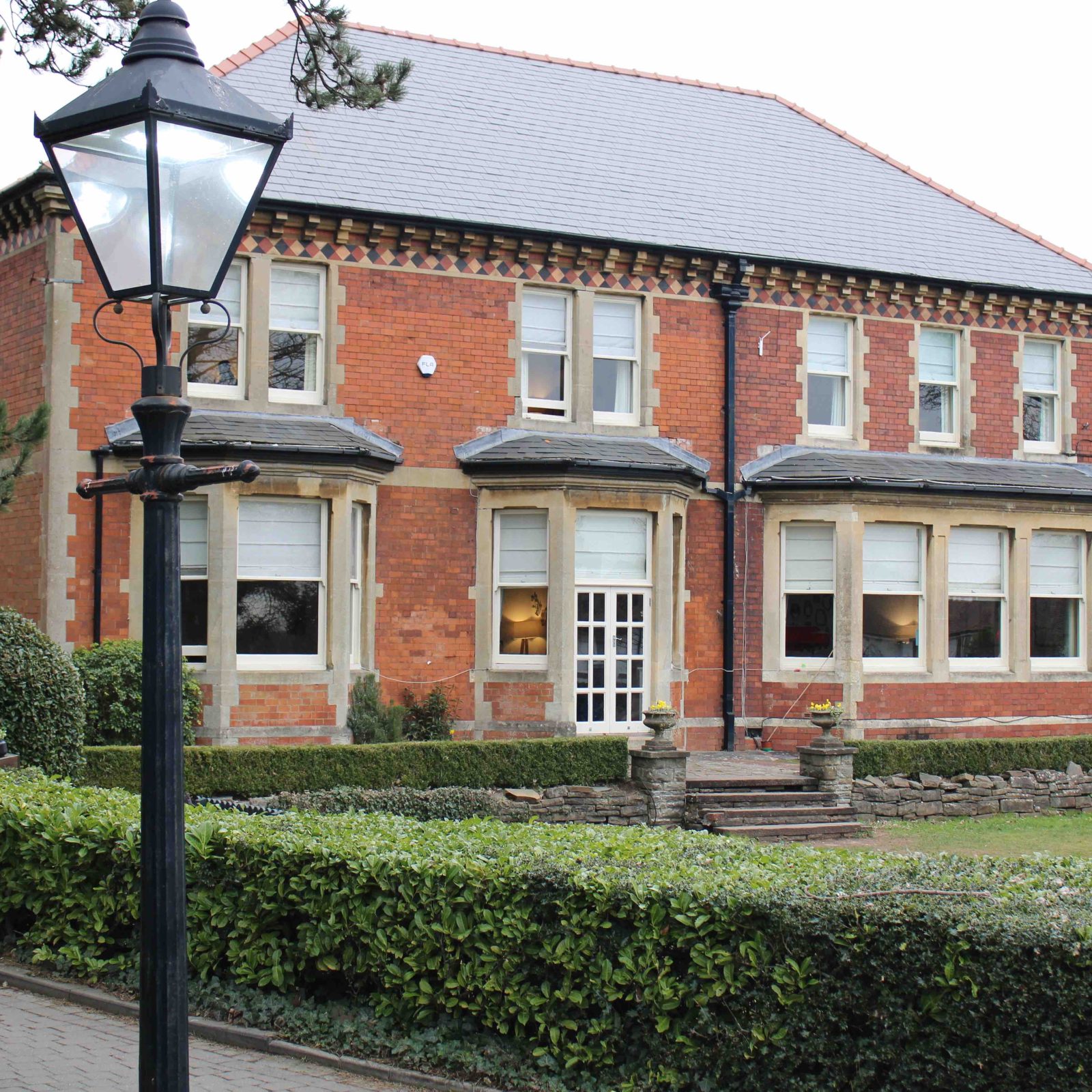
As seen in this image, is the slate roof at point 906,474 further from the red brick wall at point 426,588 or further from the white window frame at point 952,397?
the red brick wall at point 426,588

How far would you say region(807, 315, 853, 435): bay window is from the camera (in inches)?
820

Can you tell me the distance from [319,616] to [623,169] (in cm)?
852

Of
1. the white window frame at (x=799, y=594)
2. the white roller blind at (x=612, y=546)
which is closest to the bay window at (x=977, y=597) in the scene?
the white window frame at (x=799, y=594)

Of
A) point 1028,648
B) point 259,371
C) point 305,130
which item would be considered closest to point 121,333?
point 259,371

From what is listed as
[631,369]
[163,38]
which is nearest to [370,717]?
[631,369]

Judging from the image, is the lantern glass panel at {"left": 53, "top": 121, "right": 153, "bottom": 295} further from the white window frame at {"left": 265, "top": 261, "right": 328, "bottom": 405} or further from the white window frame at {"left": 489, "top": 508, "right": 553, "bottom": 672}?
the white window frame at {"left": 489, "top": 508, "right": 553, "bottom": 672}

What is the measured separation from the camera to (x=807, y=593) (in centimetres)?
2011

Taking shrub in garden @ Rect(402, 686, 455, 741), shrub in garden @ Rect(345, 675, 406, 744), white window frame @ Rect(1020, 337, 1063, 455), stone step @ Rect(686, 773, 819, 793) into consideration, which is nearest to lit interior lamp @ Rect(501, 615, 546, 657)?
shrub in garden @ Rect(402, 686, 455, 741)

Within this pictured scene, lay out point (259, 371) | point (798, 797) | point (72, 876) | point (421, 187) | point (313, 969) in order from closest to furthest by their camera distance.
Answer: point (313, 969), point (72, 876), point (798, 797), point (259, 371), point (421, 187)

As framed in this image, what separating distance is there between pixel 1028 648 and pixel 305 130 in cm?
1277

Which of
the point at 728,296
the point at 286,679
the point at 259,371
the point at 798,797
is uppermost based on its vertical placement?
the point at 728,296

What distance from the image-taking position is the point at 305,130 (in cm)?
1912

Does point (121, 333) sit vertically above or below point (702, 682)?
above

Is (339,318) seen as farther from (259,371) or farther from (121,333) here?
(121,333)
